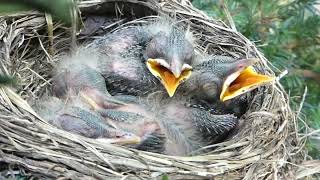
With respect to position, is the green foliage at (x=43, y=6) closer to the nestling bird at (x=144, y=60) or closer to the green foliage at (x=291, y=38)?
the nestling bird at (x=144, y=60)

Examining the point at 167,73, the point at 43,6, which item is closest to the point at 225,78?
the point at 167,73

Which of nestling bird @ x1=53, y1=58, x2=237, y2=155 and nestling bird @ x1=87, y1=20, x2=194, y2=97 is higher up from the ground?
nestling bird @ x1=87, y1=20, x2=194, y2=97

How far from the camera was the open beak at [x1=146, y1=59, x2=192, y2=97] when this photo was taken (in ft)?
4.24

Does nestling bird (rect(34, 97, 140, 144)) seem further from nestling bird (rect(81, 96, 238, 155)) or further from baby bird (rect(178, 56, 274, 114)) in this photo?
baby bird (rect(178, 56, 274, 114))

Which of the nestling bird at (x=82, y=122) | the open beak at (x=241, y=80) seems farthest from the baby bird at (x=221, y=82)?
the nestling bird at (x=82, y=122)

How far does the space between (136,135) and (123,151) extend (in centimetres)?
14

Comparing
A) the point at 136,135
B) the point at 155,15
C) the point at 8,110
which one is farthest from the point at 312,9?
the point at 8,110

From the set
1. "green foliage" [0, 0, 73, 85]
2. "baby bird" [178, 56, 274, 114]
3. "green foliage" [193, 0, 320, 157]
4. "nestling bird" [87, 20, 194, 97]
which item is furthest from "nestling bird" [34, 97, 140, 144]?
"green foliage" [0, 0, 73, 85]

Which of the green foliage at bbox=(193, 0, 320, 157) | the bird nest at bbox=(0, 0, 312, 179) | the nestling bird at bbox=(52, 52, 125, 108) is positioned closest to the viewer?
the bird nest at bbox=(0, 0, 312, 179)

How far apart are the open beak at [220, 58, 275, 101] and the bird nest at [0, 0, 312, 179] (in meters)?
0.07

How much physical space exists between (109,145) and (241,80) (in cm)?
52

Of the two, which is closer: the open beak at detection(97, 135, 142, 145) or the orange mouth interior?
the open beak at detection(97, 135, 142, 145)

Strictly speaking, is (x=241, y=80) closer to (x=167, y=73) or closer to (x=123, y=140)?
(x=167, y=73)

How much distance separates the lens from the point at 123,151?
1.00 m
